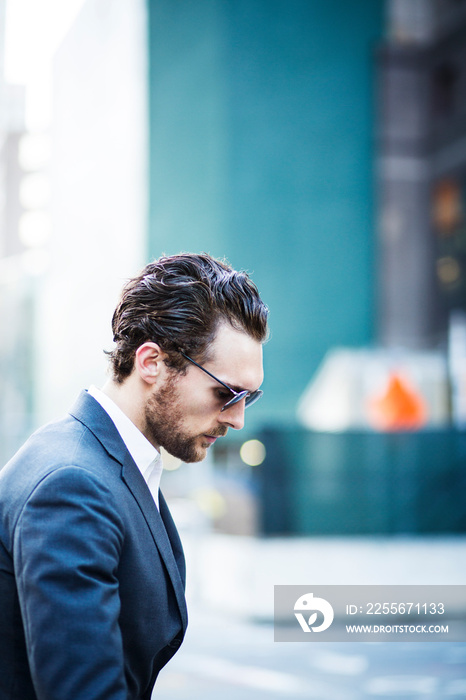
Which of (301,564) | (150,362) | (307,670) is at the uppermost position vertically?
(150,362)

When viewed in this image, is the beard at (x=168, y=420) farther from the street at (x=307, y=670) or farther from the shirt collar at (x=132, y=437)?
the street at (x=307, y=670)

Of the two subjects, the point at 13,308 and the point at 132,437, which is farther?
the point at 13,308

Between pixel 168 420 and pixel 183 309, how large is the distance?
270 mm

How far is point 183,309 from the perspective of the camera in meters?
1.87

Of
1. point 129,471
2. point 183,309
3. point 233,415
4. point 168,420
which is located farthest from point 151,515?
point 183,309

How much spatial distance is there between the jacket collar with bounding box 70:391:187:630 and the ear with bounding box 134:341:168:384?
131 mm

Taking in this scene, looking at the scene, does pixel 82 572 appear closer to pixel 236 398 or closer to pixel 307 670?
pixel 236 398

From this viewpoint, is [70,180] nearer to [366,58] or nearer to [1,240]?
[1,240]

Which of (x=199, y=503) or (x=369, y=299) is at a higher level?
(x=369, y=299)

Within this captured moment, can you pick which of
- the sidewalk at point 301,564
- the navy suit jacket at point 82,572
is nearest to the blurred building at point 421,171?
the sidewalk at point 301,564

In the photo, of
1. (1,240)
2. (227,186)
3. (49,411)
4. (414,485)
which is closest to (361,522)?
(414,485)

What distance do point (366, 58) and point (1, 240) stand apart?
31.3ft

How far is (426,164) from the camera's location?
17141 millimetres

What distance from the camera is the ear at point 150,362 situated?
1.88 m
